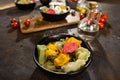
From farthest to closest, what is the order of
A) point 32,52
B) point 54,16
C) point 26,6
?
point 26,6 → point 54,16 → point 32,52

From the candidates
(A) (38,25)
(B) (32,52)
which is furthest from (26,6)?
(B) (32,52)

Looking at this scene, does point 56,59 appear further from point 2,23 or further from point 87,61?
point 2,23

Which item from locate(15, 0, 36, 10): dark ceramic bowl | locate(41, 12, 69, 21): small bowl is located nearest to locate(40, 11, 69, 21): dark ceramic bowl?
locate(41, 12, 69, 21): small bowl

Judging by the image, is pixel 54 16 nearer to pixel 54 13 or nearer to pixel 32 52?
pixel 54 13

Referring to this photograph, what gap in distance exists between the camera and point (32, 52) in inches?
37.6

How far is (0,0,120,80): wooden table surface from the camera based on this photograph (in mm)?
807

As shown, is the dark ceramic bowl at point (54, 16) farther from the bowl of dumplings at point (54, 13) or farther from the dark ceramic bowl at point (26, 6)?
the dark ceramic bowl at point (26, 6)

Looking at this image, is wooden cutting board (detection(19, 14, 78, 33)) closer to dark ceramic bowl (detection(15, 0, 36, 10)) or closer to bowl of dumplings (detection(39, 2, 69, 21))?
bowl of dumplings (detection(39, 2, 69, 21))

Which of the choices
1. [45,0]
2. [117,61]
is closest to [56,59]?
[117,61]

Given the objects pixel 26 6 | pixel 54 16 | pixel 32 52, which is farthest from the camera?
pixel 26 6

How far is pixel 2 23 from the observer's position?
124cm

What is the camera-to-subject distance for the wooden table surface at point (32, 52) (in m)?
0.81

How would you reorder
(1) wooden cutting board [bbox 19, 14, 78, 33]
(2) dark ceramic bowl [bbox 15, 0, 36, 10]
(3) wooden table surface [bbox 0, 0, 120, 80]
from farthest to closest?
(2) dark ceramic bowl [bbox 15, 0, 36, 10]
(1) wooden cutting board [bbox 19, 14, 78, 33]
(3) wooden table surface [bbox 0, 0, 120, 80]

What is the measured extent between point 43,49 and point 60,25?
1.48ft
